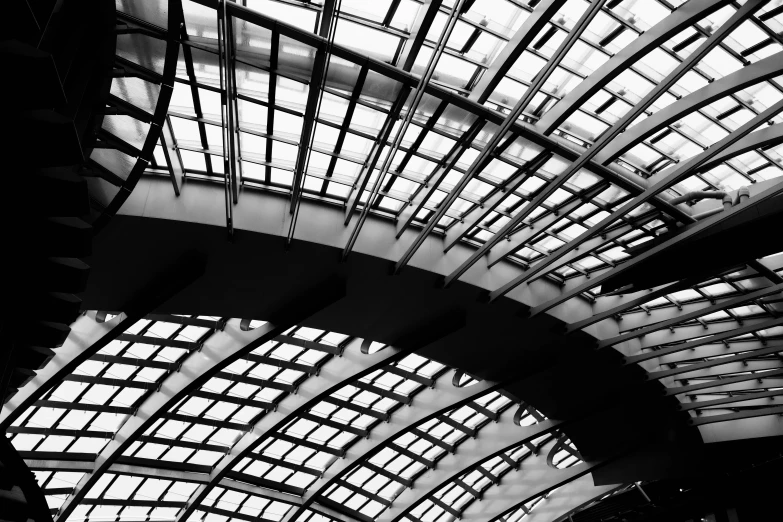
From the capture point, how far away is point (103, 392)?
103 feet

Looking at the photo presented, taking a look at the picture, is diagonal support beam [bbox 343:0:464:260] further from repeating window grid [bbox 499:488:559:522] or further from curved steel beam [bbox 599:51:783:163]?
repeating window grid [bbox 499:488:559:522]

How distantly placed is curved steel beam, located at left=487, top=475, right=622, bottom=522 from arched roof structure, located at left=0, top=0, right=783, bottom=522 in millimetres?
7513

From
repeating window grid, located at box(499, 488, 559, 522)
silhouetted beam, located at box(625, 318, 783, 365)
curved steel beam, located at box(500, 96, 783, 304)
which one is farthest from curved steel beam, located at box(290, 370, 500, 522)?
repeating window grid, located at box(499, 488, 559, 522)

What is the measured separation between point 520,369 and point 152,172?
1590 cm

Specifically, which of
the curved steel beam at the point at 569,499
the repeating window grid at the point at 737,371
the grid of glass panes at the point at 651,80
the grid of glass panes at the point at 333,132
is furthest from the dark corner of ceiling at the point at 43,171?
the curved steel beam at the point at 569,499

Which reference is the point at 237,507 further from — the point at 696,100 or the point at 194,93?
the point at 696,100

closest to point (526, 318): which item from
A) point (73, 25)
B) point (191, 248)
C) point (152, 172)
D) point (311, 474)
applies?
point (191, 248)

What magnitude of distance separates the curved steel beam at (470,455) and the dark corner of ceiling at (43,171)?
2536 centimetres

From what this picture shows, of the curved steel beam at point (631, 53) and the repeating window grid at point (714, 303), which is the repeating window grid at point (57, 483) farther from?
the curved steel beam at point (631, 53)

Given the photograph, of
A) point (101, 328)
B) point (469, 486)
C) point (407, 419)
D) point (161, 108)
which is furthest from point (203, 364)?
point (469, 486)

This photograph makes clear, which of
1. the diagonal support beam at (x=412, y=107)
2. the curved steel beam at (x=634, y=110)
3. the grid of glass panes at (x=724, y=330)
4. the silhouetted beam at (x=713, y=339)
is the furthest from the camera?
the silhouetted beam at (x=713, y=339)

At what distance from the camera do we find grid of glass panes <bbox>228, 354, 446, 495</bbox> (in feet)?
107

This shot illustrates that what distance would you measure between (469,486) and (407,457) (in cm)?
618

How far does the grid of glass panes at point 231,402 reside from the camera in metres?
30.5
